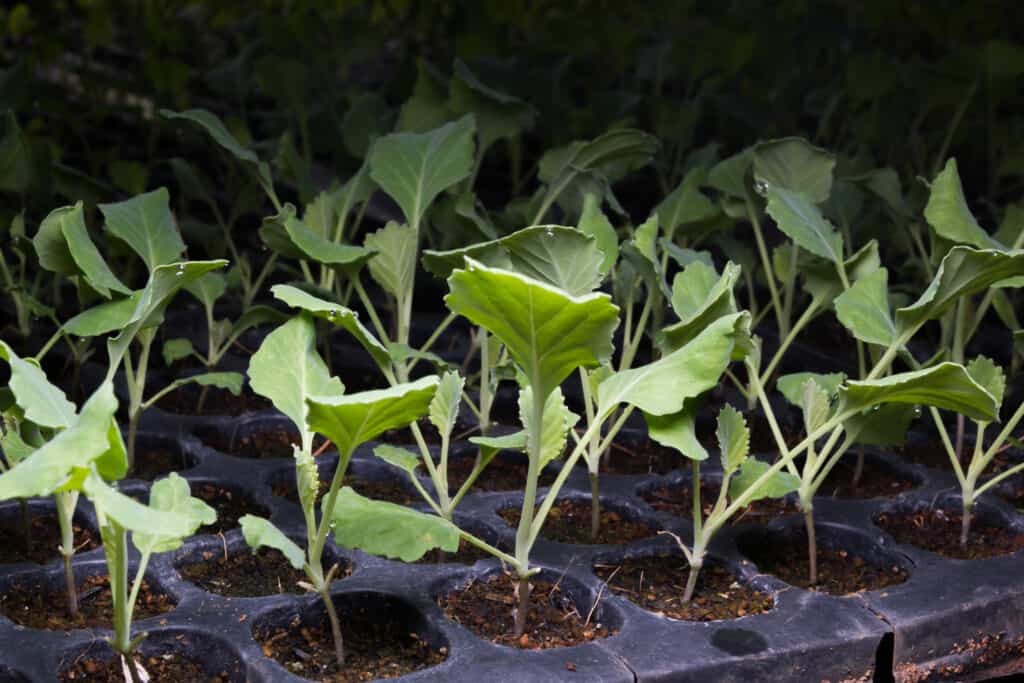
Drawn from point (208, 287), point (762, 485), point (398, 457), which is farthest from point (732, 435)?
point (208, 287)

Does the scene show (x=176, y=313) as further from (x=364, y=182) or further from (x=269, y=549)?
(x=269, y=549)

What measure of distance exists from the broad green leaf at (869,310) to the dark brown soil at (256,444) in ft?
1.82

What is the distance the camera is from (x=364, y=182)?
Result: 140 centimetres

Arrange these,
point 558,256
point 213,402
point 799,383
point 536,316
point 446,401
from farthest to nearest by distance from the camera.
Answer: point 213,402
point 799,383
point 446,401
point 558,256
point 536,316

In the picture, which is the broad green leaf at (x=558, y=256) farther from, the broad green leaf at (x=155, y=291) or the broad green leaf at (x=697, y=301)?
the broad green leaf at (x=155, y=291)

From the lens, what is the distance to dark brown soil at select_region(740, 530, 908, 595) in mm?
1056

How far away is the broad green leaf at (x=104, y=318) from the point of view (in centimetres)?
100

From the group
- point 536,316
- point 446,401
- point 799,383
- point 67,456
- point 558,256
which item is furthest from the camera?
point 799,383

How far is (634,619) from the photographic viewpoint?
0.94 metres

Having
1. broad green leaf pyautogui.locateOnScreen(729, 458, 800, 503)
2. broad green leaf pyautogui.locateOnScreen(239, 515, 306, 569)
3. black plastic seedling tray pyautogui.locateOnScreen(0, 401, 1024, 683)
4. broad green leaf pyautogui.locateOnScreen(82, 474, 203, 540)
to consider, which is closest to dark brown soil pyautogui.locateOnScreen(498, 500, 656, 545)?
black plastic seedling tray pyautogui.locateOnScreen(0, 401, 1024, 683)

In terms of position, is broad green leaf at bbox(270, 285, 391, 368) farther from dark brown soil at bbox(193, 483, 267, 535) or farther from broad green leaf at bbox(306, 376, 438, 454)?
dark brown soil at bbox(193, 483, 267, 535)

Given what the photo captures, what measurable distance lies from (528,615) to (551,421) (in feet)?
0.51

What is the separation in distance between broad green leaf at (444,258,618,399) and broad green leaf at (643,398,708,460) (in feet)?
0.38

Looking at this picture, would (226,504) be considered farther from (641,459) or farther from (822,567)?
(822,567)
